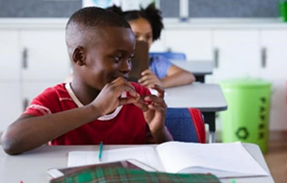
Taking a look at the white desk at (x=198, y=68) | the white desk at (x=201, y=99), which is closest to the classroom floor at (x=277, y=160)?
the white desk at (x=198, y=68)

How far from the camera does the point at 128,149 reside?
1.49 metres

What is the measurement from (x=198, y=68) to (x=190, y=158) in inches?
88.7

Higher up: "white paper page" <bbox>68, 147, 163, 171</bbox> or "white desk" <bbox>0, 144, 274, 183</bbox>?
"white paper page" <bbox>68, 147, 163, 171</bbox>

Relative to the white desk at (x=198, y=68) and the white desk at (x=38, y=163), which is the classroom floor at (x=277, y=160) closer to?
the white desk at (x=198, y=68)

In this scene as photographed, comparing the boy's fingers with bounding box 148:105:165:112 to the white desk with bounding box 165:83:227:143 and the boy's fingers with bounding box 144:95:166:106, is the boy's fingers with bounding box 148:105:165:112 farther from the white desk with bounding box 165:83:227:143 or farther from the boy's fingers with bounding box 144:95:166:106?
the white desk with bounding box 165:83:227:143

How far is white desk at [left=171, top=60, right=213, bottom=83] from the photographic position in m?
3.42

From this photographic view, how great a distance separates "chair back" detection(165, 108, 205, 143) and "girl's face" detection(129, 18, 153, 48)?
4.03ft

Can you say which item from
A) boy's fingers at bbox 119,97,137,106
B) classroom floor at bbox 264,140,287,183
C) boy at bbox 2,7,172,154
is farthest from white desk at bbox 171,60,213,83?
boy's fingers at bbox 119,97,137,106

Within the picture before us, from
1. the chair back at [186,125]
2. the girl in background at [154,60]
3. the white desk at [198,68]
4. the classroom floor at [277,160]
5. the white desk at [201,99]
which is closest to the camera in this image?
the chair back at [186,125]

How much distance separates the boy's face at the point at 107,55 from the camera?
1.64 meters

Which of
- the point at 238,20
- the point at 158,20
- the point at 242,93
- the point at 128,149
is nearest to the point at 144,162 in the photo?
the point at 128,149

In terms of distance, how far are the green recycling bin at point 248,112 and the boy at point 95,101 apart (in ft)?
8.39

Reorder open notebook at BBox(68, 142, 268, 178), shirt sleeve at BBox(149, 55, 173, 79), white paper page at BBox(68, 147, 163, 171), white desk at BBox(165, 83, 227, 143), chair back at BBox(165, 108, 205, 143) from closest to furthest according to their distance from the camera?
1. open notebook at BBox(68, 142, 268, 178)
2. white paper page at BBox(68, 147, 163, 171)
3. chair back at BBox(165, 108, 205, 143)
4. white desk at BBox(165, 83, 227, 143)
5. shirt sleeve at BBox(149, 55, 173, 79)

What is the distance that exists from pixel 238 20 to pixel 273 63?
44 centimetres
